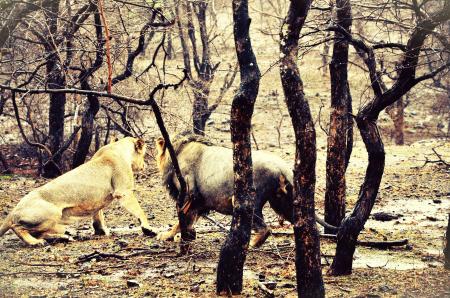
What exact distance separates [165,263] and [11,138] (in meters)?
11.2

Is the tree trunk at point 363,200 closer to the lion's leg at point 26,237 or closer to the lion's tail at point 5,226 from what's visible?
the lion's leg at point 26,237

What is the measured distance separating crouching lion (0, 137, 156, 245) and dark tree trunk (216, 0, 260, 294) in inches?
145

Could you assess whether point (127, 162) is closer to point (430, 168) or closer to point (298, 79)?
point (298, 79)

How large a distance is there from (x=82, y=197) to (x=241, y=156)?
4.45 m

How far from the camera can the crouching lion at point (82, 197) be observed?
1109 cm

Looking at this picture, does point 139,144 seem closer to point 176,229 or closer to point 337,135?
point 176,229

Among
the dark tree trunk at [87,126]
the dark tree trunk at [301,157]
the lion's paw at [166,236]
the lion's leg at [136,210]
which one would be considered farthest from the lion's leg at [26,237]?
the dark tree trunk at [301,157]

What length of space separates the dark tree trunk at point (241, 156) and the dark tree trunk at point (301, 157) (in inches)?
17.0

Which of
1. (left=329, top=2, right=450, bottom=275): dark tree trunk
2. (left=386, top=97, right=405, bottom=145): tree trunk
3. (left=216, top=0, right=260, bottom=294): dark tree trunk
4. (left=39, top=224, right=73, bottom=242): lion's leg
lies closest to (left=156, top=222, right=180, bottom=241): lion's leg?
(left=39, top=224, right=73, bottom=242): lion's leg

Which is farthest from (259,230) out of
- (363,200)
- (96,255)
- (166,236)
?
(96,255)

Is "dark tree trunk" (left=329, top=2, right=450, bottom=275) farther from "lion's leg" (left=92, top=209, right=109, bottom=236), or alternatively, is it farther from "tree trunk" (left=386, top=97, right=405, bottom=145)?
"tree trunk" (left=386, top=97, right=405, bottom=145)

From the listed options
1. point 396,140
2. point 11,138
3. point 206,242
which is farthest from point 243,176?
point 396,140

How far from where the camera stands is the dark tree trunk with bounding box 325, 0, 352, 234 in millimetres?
10922

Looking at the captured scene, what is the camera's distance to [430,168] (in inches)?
687
